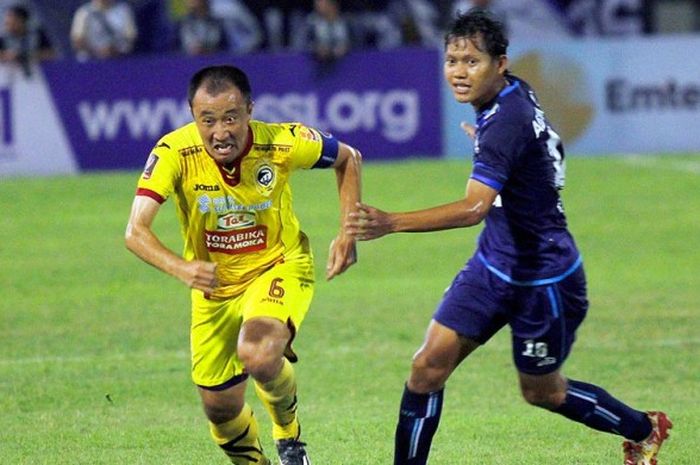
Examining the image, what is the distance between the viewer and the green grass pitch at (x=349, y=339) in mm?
8414

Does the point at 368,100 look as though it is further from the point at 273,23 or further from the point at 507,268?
the point at 507,268

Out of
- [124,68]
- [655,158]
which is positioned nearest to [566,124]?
[655,158]

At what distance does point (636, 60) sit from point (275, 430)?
16.3 metres

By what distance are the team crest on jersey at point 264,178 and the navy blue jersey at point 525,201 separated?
1067 mm

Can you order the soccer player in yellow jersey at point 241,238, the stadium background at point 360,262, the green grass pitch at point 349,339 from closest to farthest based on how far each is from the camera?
the soccer player in yellow jersey at point 241,238
the green grass pitch at point 349,339
the stadium background at point 360,262

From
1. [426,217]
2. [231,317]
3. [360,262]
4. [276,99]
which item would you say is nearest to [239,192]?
[231,317]

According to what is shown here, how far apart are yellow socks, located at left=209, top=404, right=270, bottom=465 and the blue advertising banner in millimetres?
14187

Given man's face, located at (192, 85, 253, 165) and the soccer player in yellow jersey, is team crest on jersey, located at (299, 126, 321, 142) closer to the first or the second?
the soccer player in yellow jersey

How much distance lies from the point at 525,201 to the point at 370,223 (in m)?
0.91

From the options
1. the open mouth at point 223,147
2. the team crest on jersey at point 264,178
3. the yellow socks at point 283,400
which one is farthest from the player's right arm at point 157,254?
the yellow socks at point 283,400

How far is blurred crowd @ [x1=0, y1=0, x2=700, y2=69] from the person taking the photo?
22.0 meters

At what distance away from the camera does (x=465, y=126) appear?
7730 mm

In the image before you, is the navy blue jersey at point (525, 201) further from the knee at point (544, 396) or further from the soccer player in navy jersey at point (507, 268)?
the knee at point (544, 396)

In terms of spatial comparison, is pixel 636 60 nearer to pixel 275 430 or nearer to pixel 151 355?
pixel 151 355
